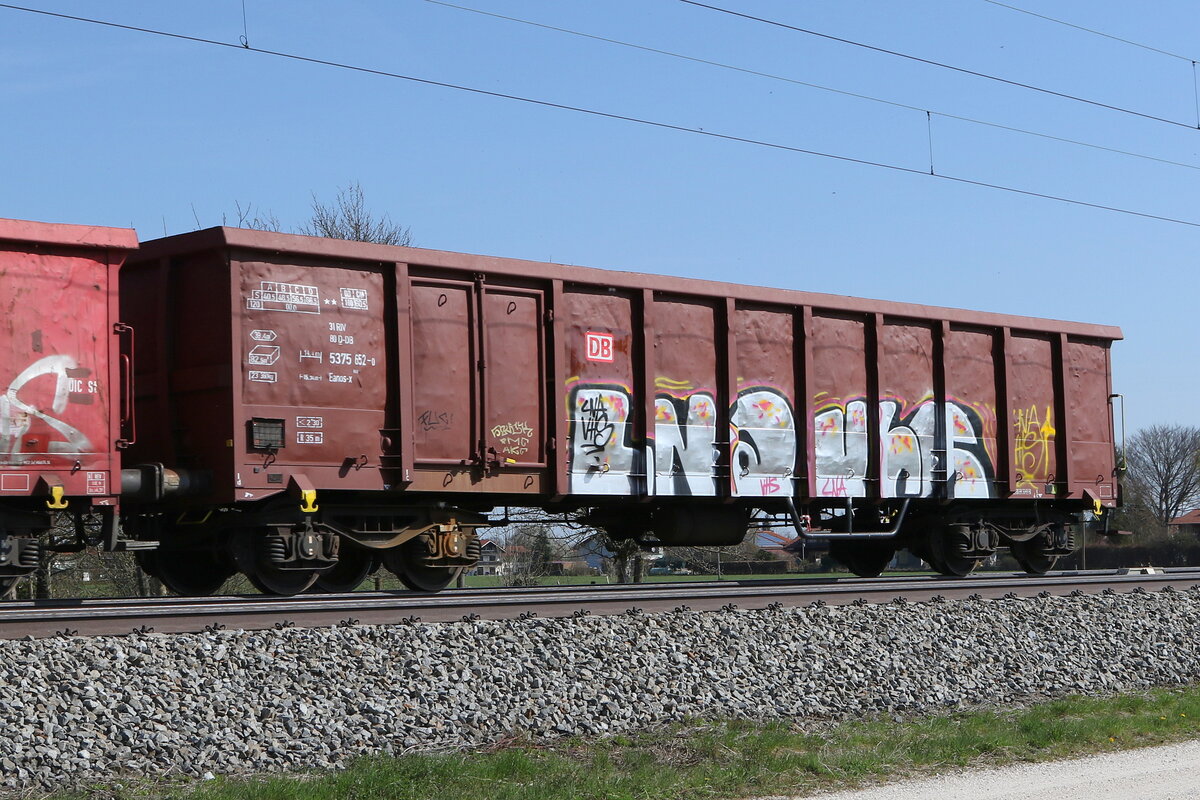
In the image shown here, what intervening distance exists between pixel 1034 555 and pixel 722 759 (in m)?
10.8

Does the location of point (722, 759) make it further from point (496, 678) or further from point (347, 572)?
point (347, 572)

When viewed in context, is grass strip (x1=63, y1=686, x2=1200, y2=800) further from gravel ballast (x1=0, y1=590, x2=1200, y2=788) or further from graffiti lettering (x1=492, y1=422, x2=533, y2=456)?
graffiti lettering (x1=492, y1=422, x2=533, y2=456)

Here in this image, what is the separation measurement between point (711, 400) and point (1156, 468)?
280ft

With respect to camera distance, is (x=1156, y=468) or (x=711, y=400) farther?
(x=1156, y=468)

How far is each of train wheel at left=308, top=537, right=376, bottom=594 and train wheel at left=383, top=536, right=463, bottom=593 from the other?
21cm

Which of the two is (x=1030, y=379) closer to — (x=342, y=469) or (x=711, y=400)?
(x=711, y=400)

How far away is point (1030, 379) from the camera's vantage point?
1684 centimetres

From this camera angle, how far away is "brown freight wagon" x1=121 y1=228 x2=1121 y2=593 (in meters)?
11.2

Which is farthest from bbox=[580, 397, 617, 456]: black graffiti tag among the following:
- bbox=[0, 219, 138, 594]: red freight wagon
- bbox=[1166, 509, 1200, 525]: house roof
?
bbox=[1166, 509, 1200, 525]: house roof

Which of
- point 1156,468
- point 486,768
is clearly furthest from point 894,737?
point 1156,468

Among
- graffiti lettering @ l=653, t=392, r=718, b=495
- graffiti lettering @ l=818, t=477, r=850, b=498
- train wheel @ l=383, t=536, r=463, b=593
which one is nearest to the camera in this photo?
train wheel @ l=383, t=536, r=463, b=593

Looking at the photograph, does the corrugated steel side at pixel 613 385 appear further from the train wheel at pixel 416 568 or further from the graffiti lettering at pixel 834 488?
the train wheel at pixel 416 568

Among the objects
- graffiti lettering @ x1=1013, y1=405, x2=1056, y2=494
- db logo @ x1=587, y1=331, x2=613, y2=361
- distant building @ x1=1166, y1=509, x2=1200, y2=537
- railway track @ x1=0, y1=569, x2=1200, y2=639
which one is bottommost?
distant building @ x1=1166, y1=509, x2=1200, y2=537

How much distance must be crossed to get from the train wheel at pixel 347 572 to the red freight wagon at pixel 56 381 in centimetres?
270
